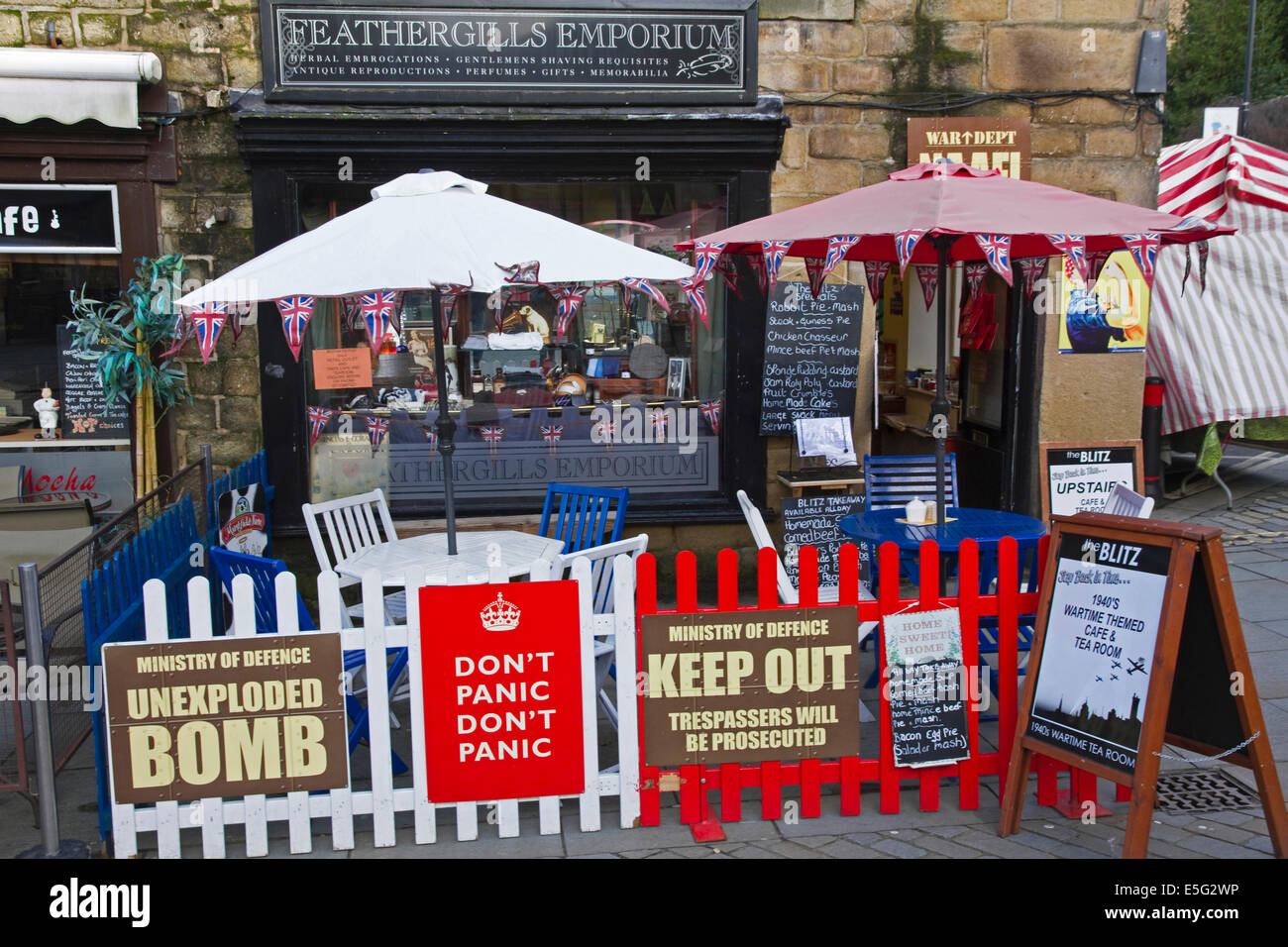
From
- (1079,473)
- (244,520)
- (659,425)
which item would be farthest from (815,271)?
(244,520)

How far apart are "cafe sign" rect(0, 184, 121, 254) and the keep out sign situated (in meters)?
4.00

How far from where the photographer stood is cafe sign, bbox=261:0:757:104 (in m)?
6.48

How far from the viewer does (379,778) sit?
4035mm

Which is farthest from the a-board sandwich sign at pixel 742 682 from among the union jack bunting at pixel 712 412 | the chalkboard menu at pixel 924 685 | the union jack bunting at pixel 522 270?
the union jack bunting at pixel 712 412

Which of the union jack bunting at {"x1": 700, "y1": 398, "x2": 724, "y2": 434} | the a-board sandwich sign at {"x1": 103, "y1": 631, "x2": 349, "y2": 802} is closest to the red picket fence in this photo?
the a-board sandwich sign at {"x1": 103, "y1": 631, "x2": 349, "y2": 802}

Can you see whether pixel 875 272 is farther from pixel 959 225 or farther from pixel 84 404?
pixel 84 404

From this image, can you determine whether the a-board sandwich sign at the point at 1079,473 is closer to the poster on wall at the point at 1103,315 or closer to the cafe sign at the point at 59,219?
the poster on wall at the point at 1103,315

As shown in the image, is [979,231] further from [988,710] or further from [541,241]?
[988,710]

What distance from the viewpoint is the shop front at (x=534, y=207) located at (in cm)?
653

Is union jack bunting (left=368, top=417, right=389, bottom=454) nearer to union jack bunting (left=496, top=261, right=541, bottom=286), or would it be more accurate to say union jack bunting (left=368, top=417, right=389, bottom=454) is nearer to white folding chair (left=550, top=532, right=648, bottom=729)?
white folding chair (left=550, top=532, right=648, bottom=729)

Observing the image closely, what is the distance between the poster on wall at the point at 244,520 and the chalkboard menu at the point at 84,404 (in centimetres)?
115

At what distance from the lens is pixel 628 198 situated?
7004 mm

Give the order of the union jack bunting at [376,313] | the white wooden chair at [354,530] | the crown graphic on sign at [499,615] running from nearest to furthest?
the crown graphic on sign at [499,615], the union jack bunting at [376,313], the white wooden chair at [354,530]

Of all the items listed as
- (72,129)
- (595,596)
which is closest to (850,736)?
(595,596)
